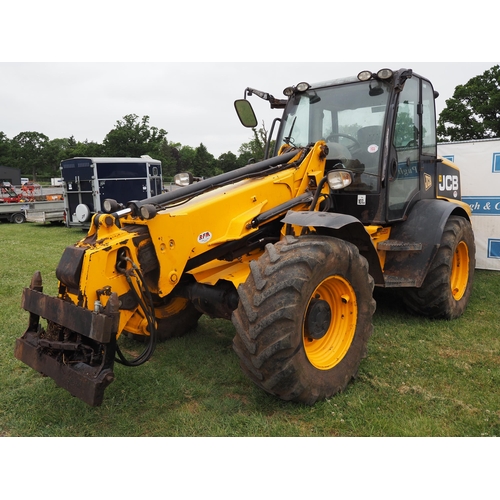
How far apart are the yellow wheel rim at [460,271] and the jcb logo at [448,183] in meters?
0.82

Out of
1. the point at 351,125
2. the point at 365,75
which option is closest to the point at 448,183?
the point at 351,125

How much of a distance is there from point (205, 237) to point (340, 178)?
1.30 meters

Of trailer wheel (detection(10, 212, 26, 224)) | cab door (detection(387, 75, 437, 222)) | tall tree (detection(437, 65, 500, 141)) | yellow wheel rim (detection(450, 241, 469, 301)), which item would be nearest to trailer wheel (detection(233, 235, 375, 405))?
cab door (detection(387, 75, 437, 222))

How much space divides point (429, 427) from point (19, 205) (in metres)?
21.2

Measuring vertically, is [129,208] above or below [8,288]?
above

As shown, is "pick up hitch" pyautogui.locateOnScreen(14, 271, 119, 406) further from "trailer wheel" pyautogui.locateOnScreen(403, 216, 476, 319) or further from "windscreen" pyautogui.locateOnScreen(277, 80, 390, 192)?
"trailer wheel" pyautogui.locateOnScreen(403, 216, 476, 319)

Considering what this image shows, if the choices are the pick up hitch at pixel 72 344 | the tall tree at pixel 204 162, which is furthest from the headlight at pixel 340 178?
the tall tree at pixel 204 162

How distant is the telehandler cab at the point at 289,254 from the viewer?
316 cm

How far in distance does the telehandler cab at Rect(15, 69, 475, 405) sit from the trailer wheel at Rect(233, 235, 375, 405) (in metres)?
0.01

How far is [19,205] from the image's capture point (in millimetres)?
20484

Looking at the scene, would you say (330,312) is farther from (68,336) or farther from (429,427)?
(68,336)

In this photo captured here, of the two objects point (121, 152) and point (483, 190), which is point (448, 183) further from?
point (121, 152)

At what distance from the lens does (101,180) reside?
1611cm

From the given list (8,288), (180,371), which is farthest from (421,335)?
(8,288)
